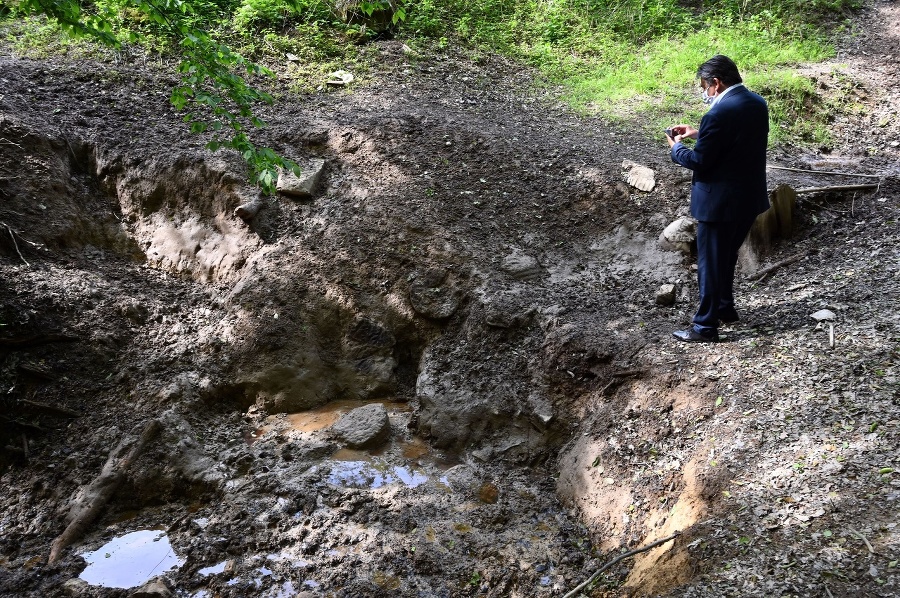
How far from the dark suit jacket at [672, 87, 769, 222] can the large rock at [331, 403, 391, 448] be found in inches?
121

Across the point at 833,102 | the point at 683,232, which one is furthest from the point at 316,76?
the point at 833,102

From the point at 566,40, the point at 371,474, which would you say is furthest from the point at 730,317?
the point at 566,40

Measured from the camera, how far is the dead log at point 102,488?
4586 mm

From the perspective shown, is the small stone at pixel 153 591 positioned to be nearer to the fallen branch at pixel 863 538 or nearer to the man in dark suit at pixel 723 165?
the fallen branch at pixel 863 538

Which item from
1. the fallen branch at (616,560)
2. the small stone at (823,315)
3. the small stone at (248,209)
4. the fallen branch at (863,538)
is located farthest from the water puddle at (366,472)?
the small stone at (823,315)

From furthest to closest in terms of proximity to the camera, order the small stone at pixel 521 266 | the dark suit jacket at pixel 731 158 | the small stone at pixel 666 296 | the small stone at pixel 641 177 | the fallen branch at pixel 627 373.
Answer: the small stone at pixel 641 177 → the small stone at pixel 521 266 → the small stone at pixel 666 296 → the fallen branch at pixel 627 373 → the dark suit jacket at pixel 731 158

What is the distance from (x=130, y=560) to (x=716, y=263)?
184 inches

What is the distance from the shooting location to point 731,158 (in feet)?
14.8

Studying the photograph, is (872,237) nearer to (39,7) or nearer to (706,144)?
(706,144)

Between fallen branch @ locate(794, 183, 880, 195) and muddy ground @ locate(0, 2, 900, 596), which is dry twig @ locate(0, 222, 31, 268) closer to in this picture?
muddy ground @ locate(0, 2, 900, 596)

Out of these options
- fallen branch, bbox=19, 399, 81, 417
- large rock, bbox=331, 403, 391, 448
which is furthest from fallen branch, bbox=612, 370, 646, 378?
fallen branch, bbox=19, 399, 81, 417

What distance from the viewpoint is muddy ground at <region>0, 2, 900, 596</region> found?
3941 millimetres

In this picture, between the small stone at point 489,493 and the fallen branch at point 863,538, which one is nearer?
the fallen branch at point 863,538

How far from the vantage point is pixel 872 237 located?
225 inches
